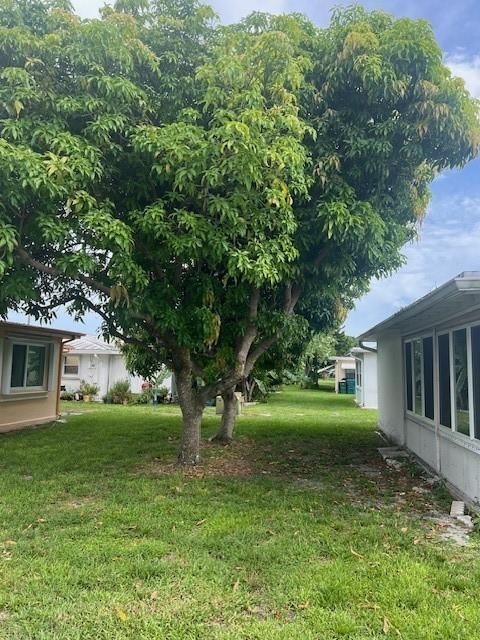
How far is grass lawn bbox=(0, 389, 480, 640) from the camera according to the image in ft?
10.8

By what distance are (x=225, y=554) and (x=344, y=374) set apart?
28472mm

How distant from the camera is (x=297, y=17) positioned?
299 inches

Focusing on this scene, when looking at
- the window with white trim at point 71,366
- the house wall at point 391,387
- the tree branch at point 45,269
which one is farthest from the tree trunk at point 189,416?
the window with white trim at point 71,366

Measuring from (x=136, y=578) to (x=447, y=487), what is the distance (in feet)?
15.7

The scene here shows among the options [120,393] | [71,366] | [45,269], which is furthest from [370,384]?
[45,269]

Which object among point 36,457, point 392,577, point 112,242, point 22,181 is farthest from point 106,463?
point 392,577

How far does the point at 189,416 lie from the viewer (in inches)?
333

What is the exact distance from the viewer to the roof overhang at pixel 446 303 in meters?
4.48

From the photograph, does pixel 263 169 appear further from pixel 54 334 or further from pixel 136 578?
pixel 54 334

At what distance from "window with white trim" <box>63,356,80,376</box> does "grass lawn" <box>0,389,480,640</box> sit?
1459 centimetres

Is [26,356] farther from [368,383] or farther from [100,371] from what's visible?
[368,383]

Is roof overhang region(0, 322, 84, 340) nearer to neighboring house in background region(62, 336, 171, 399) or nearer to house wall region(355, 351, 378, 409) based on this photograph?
neighboring house in background region(62, 336, 171, 399)

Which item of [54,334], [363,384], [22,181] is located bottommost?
[363,384]

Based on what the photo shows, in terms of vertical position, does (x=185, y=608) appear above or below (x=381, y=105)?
below
